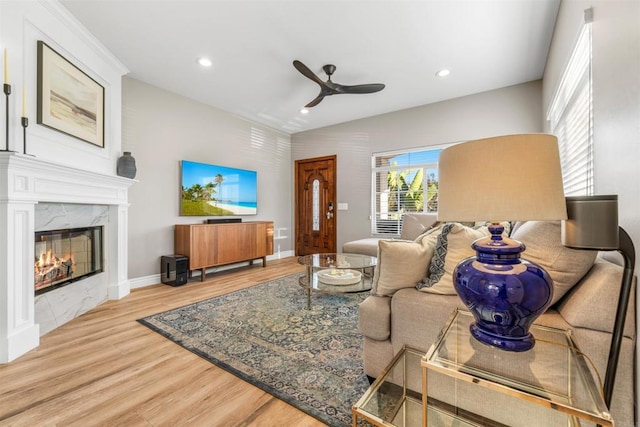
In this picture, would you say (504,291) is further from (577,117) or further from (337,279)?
(577,117)

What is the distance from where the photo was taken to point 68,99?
A: 2365 mm

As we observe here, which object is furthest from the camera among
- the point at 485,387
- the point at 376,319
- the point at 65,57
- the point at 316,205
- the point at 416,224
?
the point at 316,205

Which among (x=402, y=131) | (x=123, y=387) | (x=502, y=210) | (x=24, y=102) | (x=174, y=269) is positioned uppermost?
(x=402, y=131)

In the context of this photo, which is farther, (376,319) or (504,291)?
(376,319)

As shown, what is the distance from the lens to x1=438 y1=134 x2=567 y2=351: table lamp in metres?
0.75

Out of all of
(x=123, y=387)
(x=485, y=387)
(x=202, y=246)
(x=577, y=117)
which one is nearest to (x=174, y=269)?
(x=202, y=246)

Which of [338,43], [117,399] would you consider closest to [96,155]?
[117,399]

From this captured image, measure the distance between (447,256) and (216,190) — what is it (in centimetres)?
362

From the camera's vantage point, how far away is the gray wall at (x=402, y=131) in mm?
3568

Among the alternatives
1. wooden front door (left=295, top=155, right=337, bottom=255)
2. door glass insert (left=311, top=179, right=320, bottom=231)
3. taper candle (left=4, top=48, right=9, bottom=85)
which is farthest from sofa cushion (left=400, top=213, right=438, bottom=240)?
taper candle (left=4, top=48, right=9, bottom=85)

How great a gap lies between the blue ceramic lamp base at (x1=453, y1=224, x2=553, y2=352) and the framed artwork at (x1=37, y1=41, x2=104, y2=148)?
9.96 ft

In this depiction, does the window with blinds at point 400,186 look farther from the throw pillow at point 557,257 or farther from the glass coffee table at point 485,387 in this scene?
the glass coffee table at point 485,387

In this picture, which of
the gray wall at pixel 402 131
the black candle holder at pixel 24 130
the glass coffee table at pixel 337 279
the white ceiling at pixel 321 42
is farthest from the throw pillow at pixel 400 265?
the gray wall at pixel 402 131

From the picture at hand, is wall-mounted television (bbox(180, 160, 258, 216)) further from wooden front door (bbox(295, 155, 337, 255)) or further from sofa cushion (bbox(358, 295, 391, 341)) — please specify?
sofa cushion (bbox(358, 295, 391, 341))
